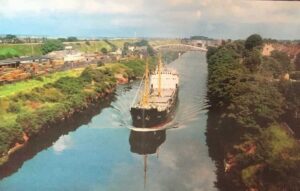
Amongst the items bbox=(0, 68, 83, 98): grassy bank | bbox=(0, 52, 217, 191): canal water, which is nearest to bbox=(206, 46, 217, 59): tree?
bbox=(0, 52, 217, 191): canal water

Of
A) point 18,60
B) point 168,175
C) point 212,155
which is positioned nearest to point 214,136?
point 212,155

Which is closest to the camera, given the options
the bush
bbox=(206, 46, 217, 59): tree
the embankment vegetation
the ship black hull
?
the embankment vegetation

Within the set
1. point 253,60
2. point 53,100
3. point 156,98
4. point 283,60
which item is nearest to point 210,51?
point 253,60

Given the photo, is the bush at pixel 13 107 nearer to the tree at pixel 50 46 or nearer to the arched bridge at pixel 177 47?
the tree at pixel 50 46

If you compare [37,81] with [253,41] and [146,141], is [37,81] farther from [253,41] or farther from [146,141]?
[253,41]

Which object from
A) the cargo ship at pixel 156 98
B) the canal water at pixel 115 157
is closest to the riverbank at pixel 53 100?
the canal water at pixel 115 157

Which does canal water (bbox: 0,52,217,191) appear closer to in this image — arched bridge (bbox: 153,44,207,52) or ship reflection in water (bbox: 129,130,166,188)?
ship reflection in water (bbox: 129,130,166,188)
